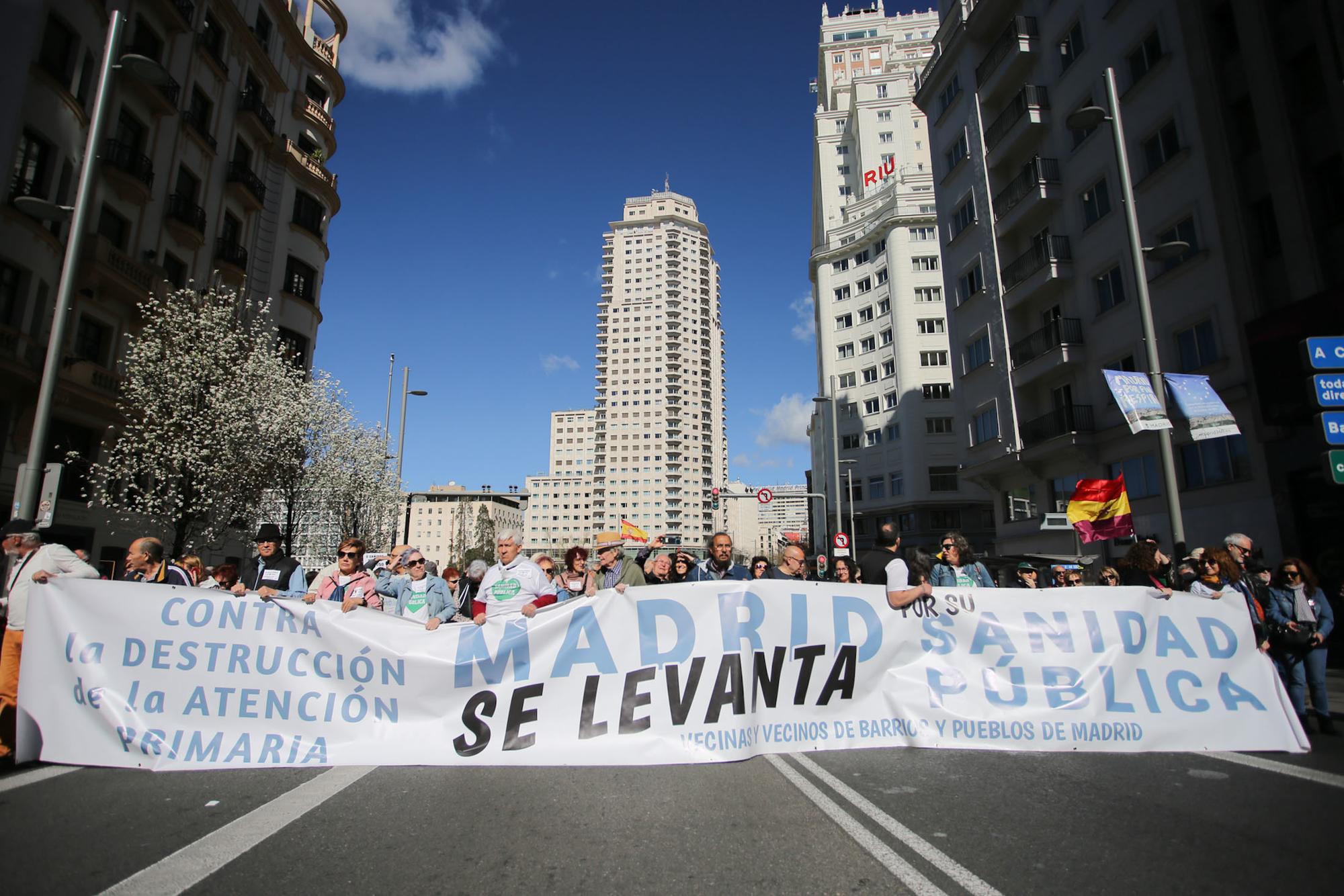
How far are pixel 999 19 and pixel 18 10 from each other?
3256cm

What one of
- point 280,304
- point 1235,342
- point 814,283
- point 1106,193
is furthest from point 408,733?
point 814,283

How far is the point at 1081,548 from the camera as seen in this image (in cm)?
2333

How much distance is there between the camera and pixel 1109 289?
23.8 metres

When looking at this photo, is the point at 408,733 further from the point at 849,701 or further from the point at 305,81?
the point at 305,81

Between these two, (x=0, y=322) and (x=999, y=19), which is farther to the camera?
(x=999, y=19)

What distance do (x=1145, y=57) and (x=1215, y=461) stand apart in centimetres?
1224

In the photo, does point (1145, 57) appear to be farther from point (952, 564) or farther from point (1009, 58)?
point (952, 564)

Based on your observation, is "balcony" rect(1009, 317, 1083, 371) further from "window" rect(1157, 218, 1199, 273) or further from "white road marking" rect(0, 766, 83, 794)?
"white road marking" rect(0, 766, 83, 794)

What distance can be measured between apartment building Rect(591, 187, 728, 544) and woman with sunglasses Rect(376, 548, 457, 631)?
134 metres

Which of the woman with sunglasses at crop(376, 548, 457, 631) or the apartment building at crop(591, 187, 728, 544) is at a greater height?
the apartment building at crop(591, 187, 728, 544)

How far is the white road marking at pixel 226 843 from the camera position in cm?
345

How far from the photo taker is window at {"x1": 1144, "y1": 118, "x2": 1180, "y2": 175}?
2031cm

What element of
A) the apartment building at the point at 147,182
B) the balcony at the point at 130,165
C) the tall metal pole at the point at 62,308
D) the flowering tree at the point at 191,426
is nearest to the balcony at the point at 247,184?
the apartment building at the point at 147,182

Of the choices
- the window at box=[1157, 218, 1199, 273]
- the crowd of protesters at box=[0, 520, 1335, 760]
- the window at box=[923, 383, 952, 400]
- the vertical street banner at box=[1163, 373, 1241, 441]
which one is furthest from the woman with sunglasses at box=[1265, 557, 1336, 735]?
the window at box=[923, 383, 952, 400]
